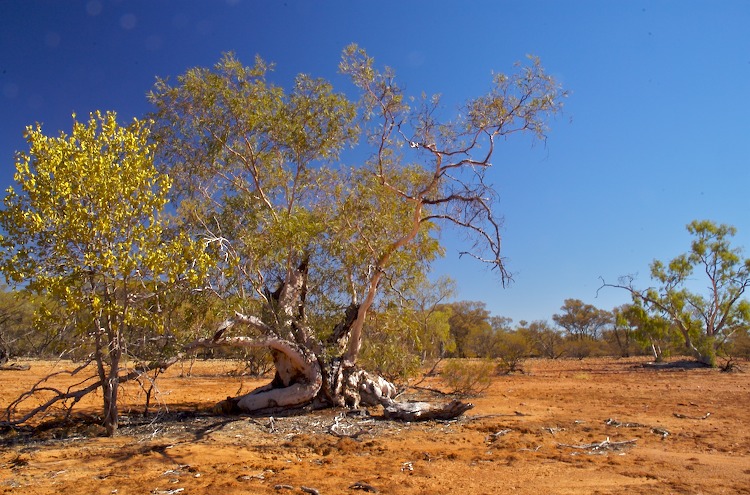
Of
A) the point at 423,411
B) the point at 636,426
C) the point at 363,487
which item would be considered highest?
the point at 423,411

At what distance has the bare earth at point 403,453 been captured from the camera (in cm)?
592

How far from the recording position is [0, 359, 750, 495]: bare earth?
592cm

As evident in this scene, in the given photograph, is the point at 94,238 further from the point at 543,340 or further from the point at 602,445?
the point at 543,340

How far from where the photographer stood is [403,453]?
7629mm

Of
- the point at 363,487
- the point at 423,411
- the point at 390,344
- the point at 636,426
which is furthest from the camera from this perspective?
the point at 390,344

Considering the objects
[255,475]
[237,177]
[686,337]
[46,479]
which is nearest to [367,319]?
[237,177]

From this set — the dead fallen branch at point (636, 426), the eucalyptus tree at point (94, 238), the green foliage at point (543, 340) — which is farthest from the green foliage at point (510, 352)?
the eucalyptus tree at point (94, 238)

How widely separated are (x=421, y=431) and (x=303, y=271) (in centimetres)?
457

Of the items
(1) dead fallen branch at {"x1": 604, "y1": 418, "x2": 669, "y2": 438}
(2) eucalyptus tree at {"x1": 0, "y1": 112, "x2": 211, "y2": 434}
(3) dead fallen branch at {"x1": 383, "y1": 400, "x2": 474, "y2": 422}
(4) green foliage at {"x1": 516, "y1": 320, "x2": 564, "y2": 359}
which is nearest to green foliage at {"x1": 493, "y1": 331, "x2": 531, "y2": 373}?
(4) green foliage at {"x1": 516, "y1": 320, "x2": 564, "y2": 359}

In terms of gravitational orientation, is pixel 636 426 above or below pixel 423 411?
below

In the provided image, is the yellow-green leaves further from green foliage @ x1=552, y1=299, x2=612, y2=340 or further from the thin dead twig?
green foliage @ x1=552, y1=299, x2=612, y2=340

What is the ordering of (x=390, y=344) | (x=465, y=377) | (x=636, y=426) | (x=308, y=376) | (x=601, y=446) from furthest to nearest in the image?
1. (x=465, y=377)
2. (x=390, y=344)
3. (x=308, y=376)
4. (x=636, y=426)
5. (x=601, y=446)

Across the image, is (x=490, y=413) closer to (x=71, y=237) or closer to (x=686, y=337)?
(x=71, y=237)

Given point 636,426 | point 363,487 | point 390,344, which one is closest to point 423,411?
point 390,344
